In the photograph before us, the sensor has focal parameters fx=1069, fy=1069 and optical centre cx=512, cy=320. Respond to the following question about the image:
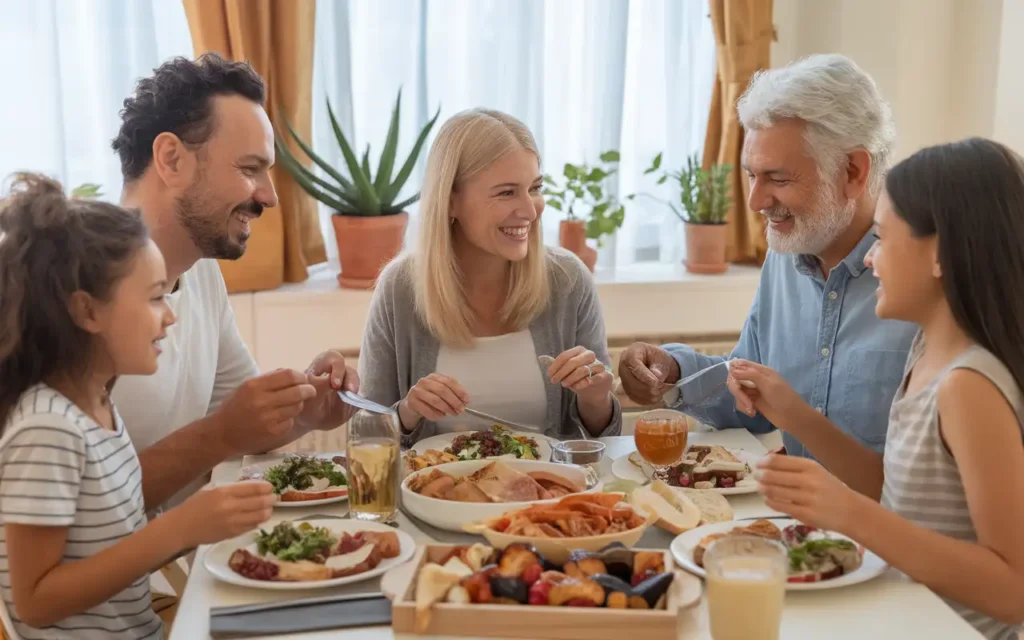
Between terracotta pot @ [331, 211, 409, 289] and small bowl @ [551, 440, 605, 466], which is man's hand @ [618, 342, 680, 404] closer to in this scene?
small bowl @ [551, 440, 605, 466]

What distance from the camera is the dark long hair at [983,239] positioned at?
1521 millimetres

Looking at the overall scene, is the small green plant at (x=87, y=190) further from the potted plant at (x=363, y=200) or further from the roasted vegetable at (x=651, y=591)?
the roasted vegetable at (x=651, y=591)

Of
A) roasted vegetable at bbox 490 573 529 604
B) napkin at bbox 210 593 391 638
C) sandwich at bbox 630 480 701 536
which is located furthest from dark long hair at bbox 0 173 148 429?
sandwich at bbox 630 480 701 536

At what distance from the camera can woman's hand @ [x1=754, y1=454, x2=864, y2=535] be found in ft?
4.58

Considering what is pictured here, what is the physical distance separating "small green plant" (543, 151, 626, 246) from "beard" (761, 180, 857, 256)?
4.09ft

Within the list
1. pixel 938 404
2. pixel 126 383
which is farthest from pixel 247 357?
pixel 938 404

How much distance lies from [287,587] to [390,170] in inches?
80.3

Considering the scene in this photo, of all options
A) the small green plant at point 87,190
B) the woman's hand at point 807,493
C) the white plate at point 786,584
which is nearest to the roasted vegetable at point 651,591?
the white plate at point 786,584

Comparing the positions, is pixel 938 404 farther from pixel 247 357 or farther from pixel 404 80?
pixel 404 80

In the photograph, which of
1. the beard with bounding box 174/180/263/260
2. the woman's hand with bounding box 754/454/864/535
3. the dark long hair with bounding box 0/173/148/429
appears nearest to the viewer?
the woman's hand with bounding box 754/454/864/535

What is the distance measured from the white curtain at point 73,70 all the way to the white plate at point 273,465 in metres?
1.69

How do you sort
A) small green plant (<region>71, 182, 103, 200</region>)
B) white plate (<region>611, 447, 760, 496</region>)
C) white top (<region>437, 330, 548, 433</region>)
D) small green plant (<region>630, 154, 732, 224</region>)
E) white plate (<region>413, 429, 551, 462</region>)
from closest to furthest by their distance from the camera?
white plate (<region>611, 447, 760, 496</region>) → white plate (<region>413, 429, 551, 462</region>) → white top (<region>437, 330, 548, 433</region>) → small green plant (<region>71, 182, 103, 200</region>) → small green plant (<region>630, 154, 732, 224</region>)

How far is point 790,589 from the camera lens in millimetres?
1349

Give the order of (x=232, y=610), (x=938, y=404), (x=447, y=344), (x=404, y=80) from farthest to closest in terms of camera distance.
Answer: (x=404, y=80)
(x=447, y=344)
(x=938, y=404)
(x=232, y=610)
